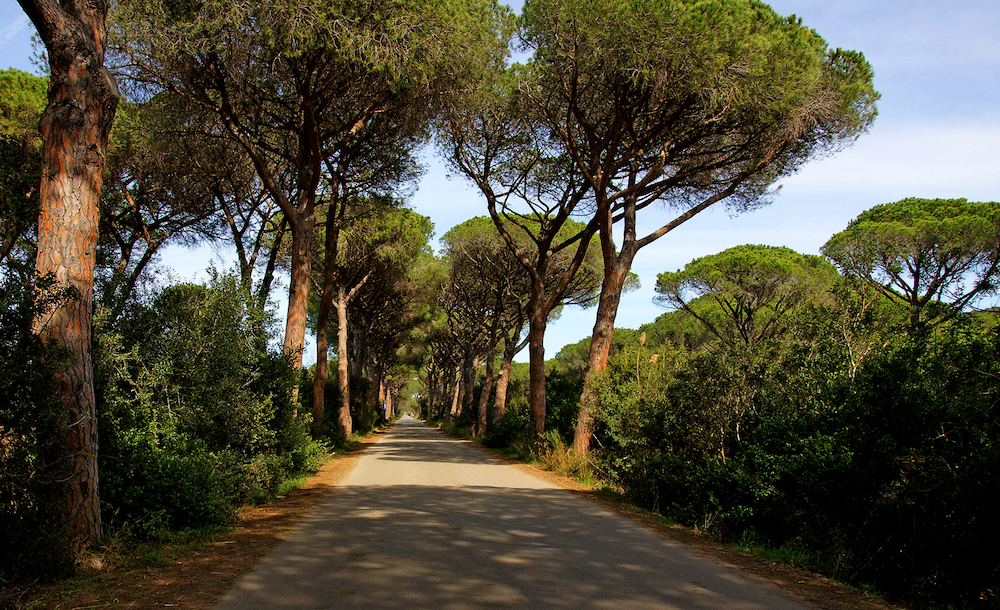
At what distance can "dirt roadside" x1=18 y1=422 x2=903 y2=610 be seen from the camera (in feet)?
14.2

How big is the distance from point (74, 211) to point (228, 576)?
3469mm

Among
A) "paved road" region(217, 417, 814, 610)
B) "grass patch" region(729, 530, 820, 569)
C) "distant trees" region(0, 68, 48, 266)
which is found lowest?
"grass patch" region(729, 530, 820, 569)

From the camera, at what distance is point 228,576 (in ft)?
16.5

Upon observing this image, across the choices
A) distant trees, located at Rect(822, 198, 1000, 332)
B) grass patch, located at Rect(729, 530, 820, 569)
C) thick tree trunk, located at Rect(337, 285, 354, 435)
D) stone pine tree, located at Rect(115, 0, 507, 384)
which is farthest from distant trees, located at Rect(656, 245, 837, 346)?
grass patch, located at Rect(729, 530, 820, 569)

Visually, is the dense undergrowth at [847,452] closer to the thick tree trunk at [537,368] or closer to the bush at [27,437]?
the thick tree trunk at [537,368]

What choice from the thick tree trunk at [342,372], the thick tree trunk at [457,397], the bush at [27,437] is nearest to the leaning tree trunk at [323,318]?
the thick tree trunk at [342,372]

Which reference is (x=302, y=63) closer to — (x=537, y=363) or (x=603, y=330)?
(x=603, y=330)

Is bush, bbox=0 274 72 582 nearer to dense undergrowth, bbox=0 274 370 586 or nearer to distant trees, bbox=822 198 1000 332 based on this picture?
dense undergrowth, bbox=0 274 370 586

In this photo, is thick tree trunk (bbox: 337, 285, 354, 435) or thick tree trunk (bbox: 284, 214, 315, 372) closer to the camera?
thick tree trunk (bbox: 284, 214, 315, 372)

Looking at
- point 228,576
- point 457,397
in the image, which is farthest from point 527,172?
point 457,397

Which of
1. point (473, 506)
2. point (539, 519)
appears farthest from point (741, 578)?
point (473, 506)

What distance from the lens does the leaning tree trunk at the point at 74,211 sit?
5191 mm

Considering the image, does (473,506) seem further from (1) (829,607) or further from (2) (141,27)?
(2) (141,27)

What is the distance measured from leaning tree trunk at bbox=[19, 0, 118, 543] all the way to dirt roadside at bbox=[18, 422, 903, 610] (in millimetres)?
798
